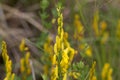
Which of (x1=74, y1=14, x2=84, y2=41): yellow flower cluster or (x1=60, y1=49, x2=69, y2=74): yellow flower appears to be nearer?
(x1=60, y1=49, x2=69, y2=74): yellow flower

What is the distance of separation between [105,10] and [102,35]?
0.63 metres

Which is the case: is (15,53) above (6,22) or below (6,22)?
below

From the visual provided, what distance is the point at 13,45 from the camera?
7.75 ft

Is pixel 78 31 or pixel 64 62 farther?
pixel 78 31

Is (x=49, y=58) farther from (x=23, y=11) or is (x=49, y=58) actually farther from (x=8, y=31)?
(x=23, y=11)

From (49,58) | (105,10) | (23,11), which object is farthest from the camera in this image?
(105,10)

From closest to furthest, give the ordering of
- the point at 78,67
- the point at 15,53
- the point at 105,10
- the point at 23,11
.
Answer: the point at 78,67
the point at 15,53
the point at 23,11
the point at 105,10

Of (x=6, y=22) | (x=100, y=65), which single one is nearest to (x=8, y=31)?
(x=6, y=22)

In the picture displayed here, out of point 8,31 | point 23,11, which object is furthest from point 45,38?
point 23,11

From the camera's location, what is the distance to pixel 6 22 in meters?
2.58

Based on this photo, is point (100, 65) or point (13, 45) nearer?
point (100, 65)

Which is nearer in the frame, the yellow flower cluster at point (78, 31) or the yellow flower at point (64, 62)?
the yellow flower at point (64, 62)

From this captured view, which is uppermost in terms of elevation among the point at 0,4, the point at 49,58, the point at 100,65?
the point at 0,4

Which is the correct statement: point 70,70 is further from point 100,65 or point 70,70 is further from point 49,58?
point 100,65
